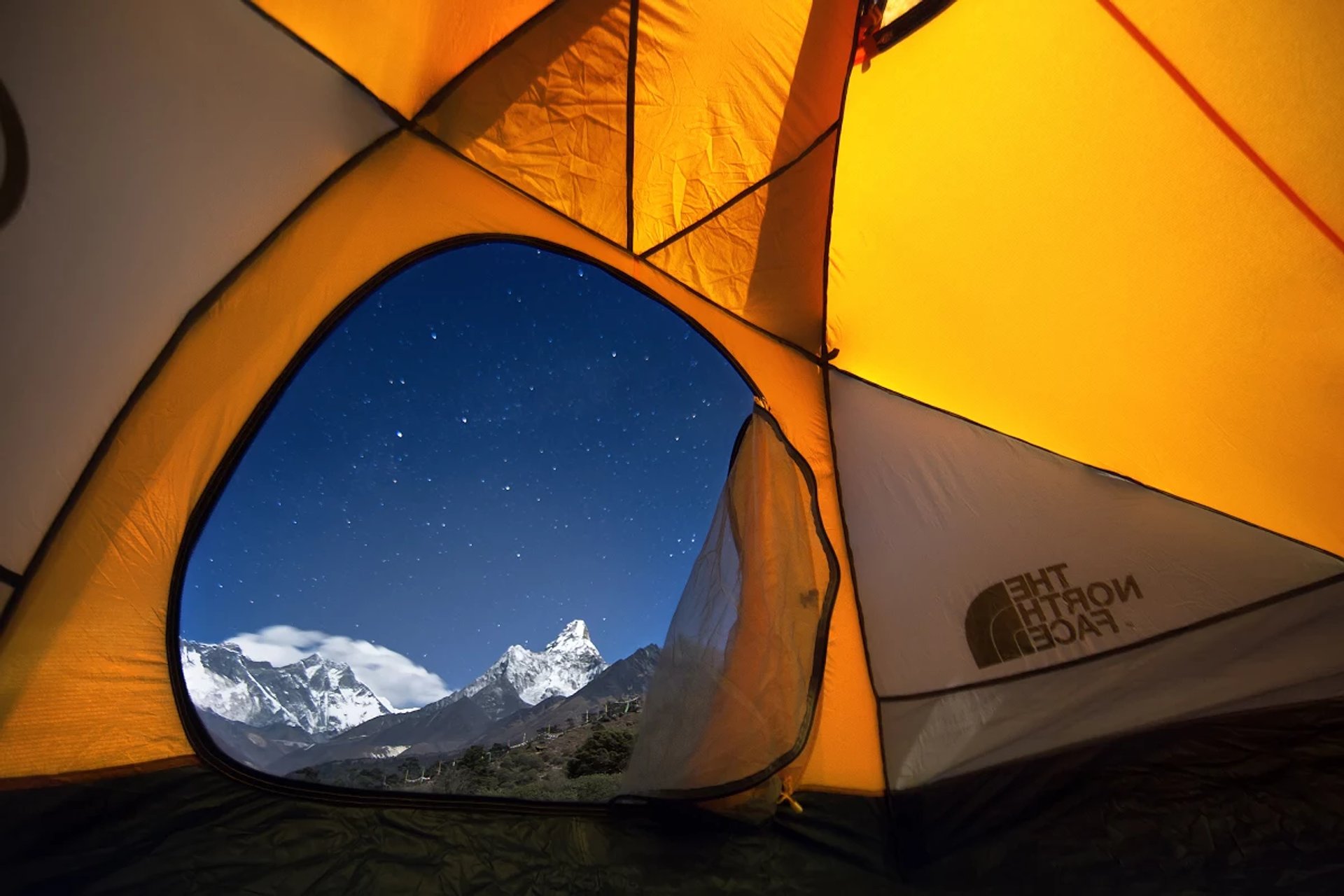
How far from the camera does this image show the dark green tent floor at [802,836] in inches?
52.1

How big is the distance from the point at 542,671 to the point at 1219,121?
5219 inches

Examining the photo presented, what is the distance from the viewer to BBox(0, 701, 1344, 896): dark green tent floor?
1322 mm

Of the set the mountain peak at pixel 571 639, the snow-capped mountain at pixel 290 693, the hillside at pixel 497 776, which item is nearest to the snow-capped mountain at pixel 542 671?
the mountain peak at pixel 571 639

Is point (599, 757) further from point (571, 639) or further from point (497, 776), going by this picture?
point (571, 639)

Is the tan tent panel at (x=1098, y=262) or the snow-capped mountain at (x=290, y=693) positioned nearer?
the tan tent panel at (x=1098, y=262)

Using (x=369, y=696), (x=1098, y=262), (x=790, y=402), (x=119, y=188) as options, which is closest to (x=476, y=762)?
(x=790, y=402)

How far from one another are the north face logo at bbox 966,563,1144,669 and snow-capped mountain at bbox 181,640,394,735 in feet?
462

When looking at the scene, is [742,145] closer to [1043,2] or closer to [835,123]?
[835,123]

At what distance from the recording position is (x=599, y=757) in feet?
7.77

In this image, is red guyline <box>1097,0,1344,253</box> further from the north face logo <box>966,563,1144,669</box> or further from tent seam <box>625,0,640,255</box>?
tent seam <box>625,0,640,255</box>

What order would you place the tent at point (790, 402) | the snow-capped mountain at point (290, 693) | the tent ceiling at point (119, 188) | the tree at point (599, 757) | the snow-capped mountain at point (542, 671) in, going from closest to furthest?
the tent ceiling at point (119, 188) < the tent at point (790, 402) < the tree at point (599, 757) < the snow-capped mountain at point (542, 671) < the snow-capped mountain at point (290, 693)

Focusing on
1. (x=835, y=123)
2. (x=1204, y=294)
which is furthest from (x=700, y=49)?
(x=1204, y=294)

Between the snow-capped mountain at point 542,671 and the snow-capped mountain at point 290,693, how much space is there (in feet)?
87.2

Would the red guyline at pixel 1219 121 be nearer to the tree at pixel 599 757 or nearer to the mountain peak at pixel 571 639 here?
the tree at pixel 599 757
